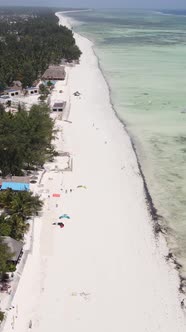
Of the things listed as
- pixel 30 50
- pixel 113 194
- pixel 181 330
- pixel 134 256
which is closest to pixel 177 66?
pixel 30 50

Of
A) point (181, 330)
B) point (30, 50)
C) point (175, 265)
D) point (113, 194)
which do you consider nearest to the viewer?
point (181, 330)

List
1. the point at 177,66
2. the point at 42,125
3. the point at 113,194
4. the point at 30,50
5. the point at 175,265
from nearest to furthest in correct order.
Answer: the point at 175,265
the point at 113,194
the point at 42,125
the point at 177,66
the point at 30,50

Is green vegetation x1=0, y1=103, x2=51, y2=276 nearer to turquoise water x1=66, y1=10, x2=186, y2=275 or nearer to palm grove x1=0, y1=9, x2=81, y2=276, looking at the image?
palm grove x1=0, y1=9, x2=81, y2=276

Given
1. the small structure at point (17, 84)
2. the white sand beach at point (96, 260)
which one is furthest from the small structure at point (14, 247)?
the small structure at point (17, 84)

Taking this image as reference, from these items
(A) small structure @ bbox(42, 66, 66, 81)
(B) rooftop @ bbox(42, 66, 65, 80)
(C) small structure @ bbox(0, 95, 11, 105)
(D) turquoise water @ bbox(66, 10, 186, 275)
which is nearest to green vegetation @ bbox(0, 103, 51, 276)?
(D) turquoise water @ bbox(66, 10, 186, 275)

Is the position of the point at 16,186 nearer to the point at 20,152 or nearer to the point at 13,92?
the point at 20,152

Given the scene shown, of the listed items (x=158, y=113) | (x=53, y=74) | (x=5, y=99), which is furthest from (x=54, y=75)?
(x=158, y=113)

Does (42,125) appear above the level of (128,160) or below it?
above

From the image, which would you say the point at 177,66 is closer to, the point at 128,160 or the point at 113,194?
the point at 128,160
